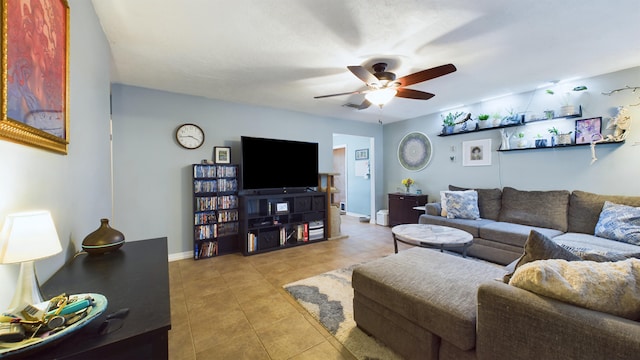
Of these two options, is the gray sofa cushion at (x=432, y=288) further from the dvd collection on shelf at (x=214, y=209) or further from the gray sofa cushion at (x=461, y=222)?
the dvd collection on shelf at (x=214, y=209)

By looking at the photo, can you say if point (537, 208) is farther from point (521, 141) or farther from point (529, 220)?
point (521, 141)

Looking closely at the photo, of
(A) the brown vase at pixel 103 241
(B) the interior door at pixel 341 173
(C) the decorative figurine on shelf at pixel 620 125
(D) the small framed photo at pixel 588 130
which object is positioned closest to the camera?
(A) the brown vase at pixel 103 241

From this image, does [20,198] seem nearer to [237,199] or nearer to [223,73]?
[223,73]

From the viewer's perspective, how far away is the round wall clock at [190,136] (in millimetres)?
3477

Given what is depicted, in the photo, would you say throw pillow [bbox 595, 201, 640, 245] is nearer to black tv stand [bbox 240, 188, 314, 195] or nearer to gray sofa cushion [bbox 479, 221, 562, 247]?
gray sofa cushion [bbox 479, 221, 562, 247]

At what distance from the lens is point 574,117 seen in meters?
3.25

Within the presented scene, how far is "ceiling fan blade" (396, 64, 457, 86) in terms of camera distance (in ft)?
7.03

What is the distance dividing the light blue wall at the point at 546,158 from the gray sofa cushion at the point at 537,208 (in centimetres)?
28

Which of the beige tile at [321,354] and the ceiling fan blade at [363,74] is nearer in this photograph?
the beige tile at [321,354]

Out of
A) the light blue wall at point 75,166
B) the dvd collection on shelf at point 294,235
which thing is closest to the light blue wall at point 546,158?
the dvd collection on shelf at point 294,235

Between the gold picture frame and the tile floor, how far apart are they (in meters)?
1.52

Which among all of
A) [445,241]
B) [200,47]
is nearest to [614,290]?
[445,241]

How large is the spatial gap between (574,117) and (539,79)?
73cm

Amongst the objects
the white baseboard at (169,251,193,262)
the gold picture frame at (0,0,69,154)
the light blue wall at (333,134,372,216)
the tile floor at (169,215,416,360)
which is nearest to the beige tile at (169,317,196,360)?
the tile floor at (169,215,416,360)
